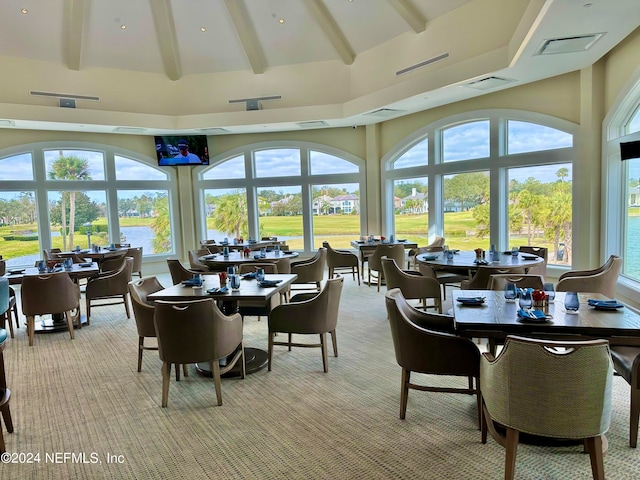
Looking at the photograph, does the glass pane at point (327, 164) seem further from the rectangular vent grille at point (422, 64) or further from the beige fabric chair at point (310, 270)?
the beige fabric chair at point (310, 270)

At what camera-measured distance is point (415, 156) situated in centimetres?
951

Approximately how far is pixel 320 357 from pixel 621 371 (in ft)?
8.66

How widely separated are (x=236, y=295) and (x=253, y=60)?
6.98 m

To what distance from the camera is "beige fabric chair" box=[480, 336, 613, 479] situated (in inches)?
80.0

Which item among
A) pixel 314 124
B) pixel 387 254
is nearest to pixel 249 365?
pixel 387 254

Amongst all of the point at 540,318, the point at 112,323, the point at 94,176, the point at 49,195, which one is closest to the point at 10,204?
the point at 49,195

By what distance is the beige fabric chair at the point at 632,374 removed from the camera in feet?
8.43

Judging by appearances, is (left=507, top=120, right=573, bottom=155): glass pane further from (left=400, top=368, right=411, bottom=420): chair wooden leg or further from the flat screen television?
the flat screen television

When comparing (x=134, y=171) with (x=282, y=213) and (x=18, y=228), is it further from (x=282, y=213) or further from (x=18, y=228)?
(x=282, y=213)

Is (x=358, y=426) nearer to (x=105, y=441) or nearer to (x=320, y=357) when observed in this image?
(x=320, y=357)

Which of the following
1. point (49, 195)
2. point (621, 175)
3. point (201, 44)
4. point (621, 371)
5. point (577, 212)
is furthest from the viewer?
point (49, 195)

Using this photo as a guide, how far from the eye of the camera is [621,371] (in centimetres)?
276

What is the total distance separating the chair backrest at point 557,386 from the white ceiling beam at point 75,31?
9055 mm

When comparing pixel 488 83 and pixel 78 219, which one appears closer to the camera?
pixel 488 83
